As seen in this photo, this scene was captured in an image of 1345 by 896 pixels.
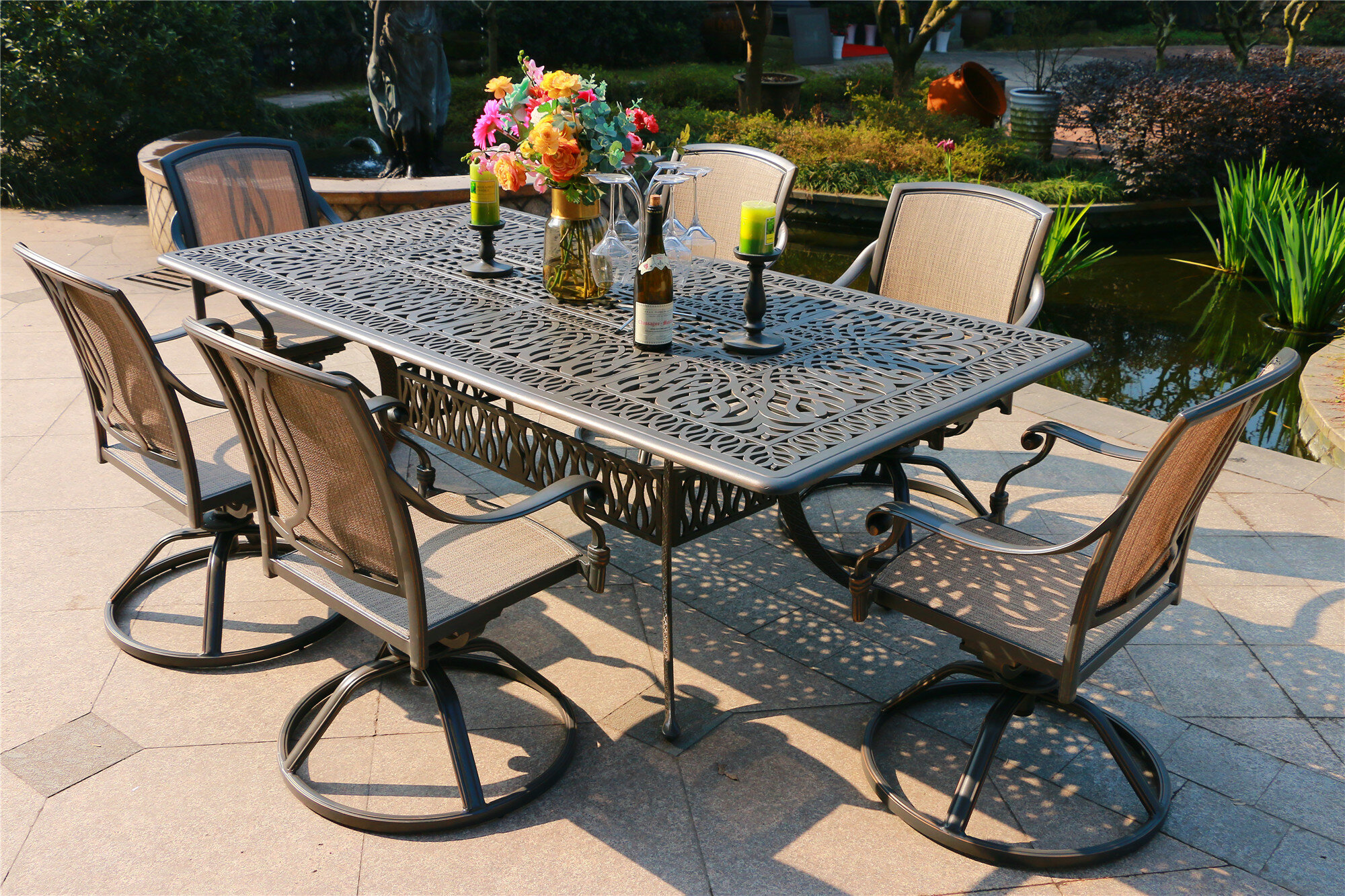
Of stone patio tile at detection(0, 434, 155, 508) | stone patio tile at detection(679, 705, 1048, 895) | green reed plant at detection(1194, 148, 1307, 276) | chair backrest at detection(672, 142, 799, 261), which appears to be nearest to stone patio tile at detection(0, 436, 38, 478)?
stone patio tile at detection(0, 434, 155, 508)

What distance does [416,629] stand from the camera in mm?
1902

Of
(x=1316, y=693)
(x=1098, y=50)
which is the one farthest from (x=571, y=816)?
(x=1098, y=50)

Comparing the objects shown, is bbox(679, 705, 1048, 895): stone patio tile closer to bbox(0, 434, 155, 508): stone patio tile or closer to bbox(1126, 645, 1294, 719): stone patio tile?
bbox(1126, 645, 1294, 719): stone patio tile

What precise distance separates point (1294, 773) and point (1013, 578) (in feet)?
2.60

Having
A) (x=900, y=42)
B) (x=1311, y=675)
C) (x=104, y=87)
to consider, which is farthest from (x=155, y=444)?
(x=900, y=42)

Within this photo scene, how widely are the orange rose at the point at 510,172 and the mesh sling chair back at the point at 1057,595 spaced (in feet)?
4.33

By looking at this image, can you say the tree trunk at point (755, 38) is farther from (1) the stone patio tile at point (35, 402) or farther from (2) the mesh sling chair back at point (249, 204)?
(1) the stone patio tile at point (35, 402)

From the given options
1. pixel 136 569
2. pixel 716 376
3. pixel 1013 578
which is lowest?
pixel 136 569

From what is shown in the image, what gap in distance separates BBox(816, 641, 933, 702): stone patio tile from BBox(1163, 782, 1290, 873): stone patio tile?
656mm

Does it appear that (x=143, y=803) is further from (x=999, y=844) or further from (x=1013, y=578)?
(x=1013, y=578)

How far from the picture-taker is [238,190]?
384cm

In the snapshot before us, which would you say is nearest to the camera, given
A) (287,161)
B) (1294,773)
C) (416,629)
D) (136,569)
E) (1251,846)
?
(416,629)

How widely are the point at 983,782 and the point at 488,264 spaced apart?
78.6 inches

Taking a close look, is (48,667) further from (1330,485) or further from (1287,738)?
(1330,485)
